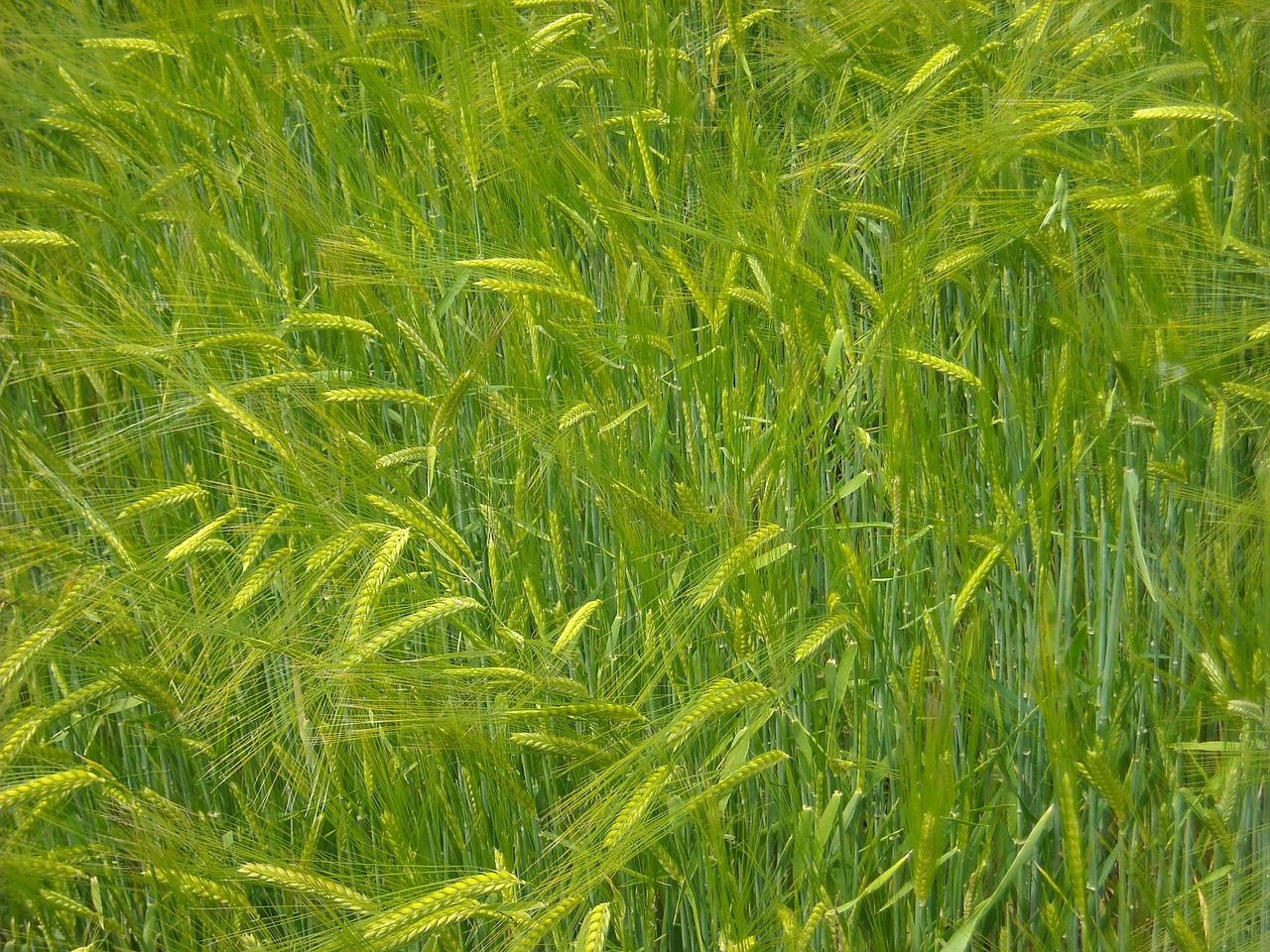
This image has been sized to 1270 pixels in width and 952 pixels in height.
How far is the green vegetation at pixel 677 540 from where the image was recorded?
0.90m

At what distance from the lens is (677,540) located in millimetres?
1074

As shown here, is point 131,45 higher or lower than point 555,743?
higher

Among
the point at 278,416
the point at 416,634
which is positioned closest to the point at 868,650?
the point at 416,634

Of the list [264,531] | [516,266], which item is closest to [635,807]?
[264,531]

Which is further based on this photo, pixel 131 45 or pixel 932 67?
pixel 131 45

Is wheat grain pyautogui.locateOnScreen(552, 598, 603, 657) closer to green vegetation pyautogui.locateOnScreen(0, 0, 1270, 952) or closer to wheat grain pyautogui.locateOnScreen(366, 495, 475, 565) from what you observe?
green vegetation pyautogui.locateOnScreen(0, 0, 1270, 952)

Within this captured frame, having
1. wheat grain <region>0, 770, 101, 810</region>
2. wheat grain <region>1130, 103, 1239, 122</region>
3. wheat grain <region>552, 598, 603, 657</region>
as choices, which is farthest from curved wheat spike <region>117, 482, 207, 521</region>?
wheat grain <region>1130, 103, 1239, 122</region>

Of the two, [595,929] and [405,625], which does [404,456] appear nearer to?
[405,625]

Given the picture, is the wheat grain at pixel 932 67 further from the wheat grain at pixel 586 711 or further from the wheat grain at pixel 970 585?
the wheat grain at pixel 586 711

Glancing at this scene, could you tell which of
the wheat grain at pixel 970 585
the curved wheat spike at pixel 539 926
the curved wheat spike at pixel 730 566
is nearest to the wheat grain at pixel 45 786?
the curved wheat spike at pixel 539 926

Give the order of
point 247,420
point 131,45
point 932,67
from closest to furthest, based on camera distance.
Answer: point 247,420, point 932,67, point 131,45

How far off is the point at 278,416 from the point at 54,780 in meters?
0.45

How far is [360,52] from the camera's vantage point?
5.12ft

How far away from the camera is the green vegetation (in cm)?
90
